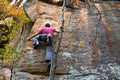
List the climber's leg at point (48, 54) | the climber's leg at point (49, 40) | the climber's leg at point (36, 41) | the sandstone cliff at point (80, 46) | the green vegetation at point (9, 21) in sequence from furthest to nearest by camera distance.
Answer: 1. the green vegetation at point (9, 21)
2. the climber's leg at point (36, 41)
3. the climber's leg at point (49, 40)
4. the climber's leg at point (48, 54)
5. the sandstone cliff at point (80, 46)

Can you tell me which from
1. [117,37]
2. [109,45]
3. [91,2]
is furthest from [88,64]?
[91,2]

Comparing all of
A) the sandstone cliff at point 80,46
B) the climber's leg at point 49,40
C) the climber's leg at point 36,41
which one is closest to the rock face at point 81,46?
the sandstone cliff at point 80,46

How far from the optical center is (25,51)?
13.0 metres

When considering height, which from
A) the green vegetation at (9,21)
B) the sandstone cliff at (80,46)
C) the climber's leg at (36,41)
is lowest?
the green vegetation at (9,21)

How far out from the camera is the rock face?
1155cm

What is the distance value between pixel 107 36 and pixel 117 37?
534 millimetres

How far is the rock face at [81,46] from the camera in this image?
37.9ft

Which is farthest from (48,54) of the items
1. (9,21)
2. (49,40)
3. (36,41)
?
(9,21)

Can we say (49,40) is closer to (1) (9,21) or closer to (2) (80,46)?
(2) (80,46)

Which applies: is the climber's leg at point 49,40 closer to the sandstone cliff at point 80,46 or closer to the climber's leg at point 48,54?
the climber's leg at point 48,54

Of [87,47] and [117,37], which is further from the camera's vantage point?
[117,37]

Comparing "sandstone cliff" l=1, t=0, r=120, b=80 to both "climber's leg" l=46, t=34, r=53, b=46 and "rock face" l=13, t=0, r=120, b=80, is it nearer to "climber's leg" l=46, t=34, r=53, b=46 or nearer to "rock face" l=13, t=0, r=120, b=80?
"rock face" l=13, t=0, r=120, b=80

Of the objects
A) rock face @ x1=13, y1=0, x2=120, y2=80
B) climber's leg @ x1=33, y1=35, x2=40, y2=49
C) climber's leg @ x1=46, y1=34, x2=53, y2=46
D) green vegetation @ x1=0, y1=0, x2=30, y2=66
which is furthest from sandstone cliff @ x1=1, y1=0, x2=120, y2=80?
green vegetation @ x1=0, y1=0, x2=30, y2=66

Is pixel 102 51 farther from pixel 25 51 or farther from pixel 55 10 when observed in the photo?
pixel 55 10
